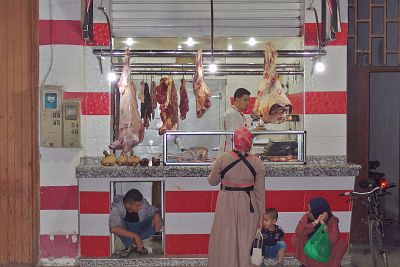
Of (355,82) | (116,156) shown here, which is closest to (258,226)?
(116,156)

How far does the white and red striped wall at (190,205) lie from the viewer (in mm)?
8367

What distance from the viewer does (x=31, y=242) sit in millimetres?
8625

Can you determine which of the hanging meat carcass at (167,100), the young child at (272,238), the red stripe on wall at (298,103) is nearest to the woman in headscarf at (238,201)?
the young child at (272,238)

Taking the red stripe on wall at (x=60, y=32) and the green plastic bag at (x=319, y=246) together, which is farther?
the red stripe on wall at (x=60, y=32)

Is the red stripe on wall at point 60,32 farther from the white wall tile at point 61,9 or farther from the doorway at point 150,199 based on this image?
the doorway at point 150,199

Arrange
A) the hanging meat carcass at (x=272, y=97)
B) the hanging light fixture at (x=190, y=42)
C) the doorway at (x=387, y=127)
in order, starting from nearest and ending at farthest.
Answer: the hanging meat carcass at (x=272, y=97)
the hanging light fixture at (x=190, y=42)
the doorway at (x=387, y=127)

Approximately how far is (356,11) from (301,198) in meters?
2.91

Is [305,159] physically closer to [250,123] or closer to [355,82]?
[355,82]

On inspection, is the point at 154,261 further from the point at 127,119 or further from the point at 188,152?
the point at 127,119

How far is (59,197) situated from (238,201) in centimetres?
265

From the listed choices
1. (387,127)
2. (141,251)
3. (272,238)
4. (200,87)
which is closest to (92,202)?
(141,251)

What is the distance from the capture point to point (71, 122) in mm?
8484

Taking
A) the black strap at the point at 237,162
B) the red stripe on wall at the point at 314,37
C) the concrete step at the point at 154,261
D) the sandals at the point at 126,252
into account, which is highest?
the red stripe on wall at the point at 314,37

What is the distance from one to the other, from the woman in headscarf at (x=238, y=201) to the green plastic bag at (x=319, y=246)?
615 mm
